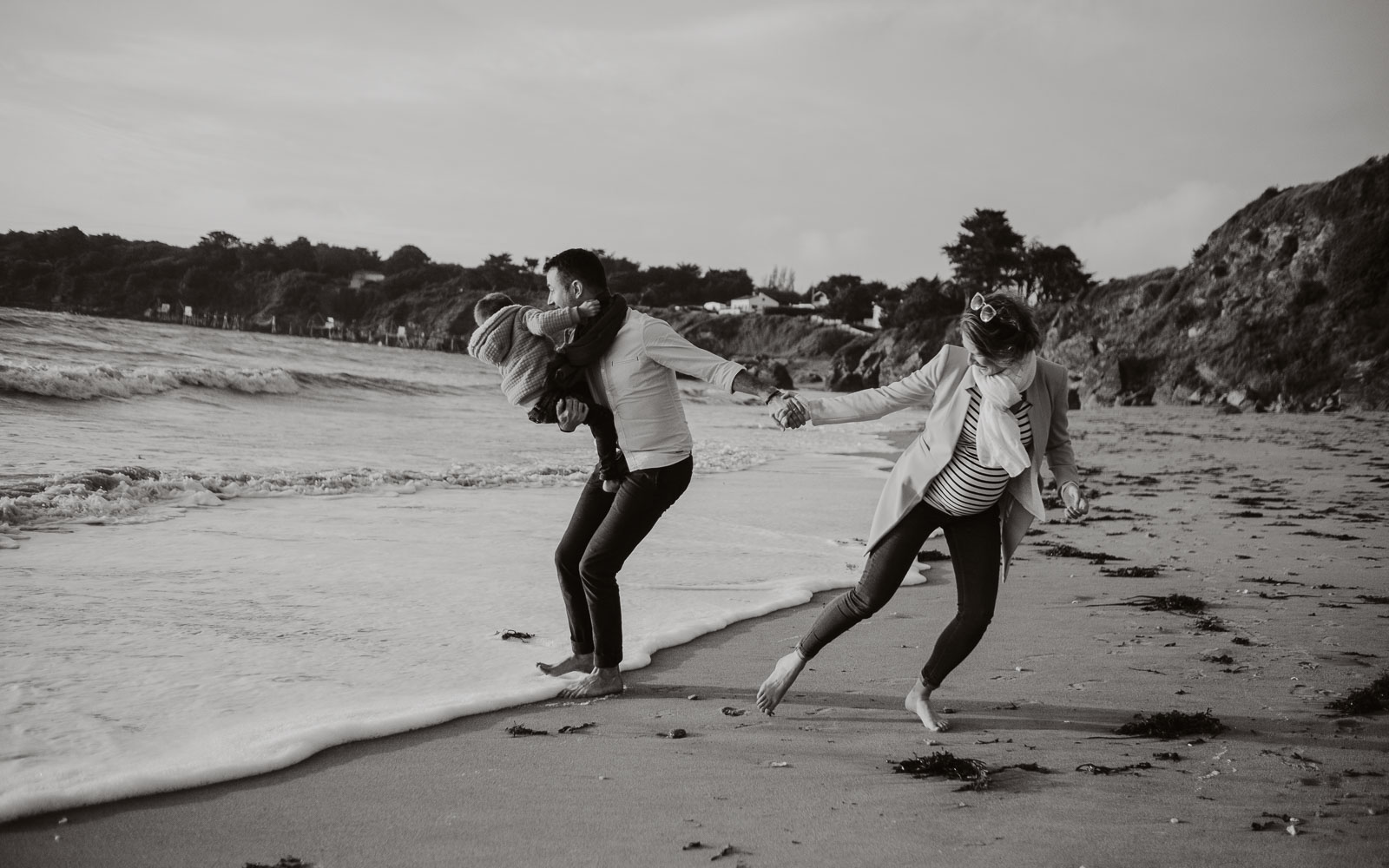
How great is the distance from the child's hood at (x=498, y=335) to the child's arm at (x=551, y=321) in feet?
0.35

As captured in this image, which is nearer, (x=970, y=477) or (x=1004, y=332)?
(x=1004, y=332)

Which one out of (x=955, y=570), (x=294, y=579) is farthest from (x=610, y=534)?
(x=294, y=579)

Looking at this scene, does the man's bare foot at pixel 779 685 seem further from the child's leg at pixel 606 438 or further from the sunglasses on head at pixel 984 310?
the sunglasses on head at pixel 984 310

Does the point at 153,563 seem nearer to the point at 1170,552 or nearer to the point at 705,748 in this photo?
the point at 705,748

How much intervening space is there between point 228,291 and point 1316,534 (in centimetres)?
9877

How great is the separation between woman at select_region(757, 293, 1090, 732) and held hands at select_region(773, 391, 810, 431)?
0.20 metres

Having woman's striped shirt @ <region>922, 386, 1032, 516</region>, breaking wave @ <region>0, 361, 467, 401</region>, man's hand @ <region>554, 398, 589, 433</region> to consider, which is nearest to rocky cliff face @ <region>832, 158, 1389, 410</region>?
breaking wave @ <region>0, 361, 467, 401</region>

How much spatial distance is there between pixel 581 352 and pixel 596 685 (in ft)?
4.60

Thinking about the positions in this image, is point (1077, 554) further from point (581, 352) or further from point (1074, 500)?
point (581, 352)

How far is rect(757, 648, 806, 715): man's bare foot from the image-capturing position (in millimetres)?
3662

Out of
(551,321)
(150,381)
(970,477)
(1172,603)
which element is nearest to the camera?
(970,477)

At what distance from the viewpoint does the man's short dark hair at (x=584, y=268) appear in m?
4.00

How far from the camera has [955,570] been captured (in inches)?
139

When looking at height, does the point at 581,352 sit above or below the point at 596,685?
above
